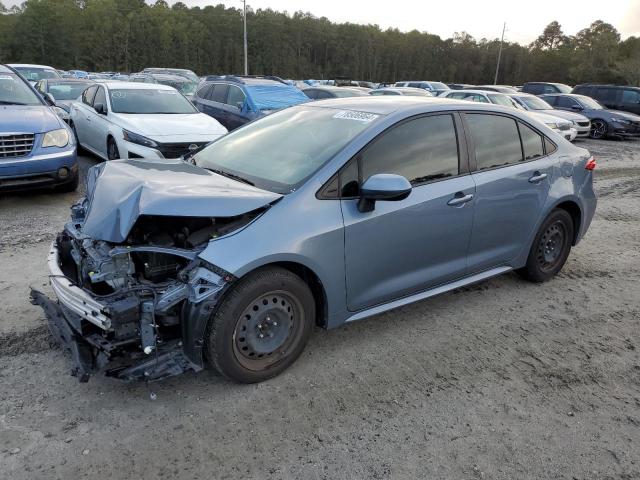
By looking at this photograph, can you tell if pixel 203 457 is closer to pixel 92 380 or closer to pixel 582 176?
pixel 92 380

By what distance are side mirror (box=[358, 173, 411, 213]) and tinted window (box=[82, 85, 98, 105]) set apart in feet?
26.4

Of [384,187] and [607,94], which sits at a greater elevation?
[607,94]

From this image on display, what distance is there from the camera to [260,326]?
2975 mm

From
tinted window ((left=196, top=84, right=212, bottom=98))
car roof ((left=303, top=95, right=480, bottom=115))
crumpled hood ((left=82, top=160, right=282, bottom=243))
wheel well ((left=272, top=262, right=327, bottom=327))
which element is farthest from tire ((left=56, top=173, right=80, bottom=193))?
tinted window ((left=196, top=84, right=212, bottom=98))

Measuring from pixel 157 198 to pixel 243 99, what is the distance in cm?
895

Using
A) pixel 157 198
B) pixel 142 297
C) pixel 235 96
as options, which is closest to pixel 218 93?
pixel 235 96

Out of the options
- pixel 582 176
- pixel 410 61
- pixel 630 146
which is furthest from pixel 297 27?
pixel 582 176

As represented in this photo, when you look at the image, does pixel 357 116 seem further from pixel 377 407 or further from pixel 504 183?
pixel 377 407

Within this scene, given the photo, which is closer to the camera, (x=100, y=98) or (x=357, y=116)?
(x=357, y=116)

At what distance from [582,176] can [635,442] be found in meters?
2.69

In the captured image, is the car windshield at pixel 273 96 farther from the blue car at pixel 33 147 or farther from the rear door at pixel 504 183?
the rear door at pixel 504 183

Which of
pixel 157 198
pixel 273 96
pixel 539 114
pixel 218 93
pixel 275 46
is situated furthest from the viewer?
pixel 275 46

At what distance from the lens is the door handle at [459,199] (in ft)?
11.9

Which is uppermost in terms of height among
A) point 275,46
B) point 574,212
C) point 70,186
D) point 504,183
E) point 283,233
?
point 275,46
